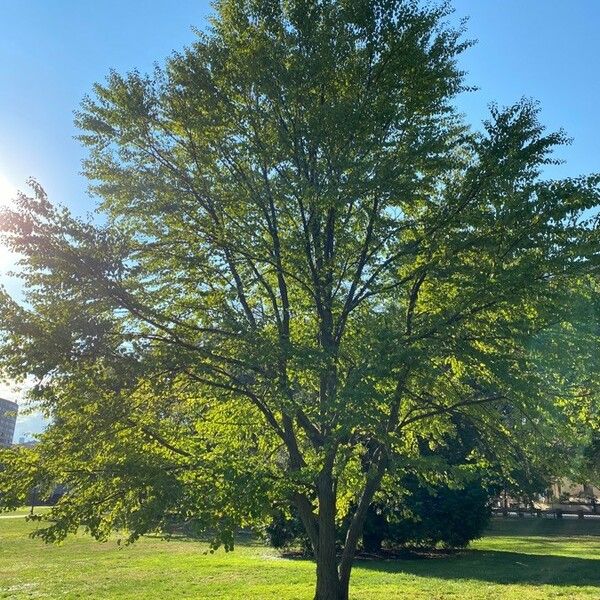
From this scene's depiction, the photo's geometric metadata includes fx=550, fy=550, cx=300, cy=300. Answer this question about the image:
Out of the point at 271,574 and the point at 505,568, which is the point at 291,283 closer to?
the point at 271,574

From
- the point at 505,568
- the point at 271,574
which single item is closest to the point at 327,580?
the point at 271,574

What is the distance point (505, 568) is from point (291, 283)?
14748mm

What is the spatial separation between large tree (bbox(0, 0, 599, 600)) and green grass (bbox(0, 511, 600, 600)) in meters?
5.48

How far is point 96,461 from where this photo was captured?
9.77 metres

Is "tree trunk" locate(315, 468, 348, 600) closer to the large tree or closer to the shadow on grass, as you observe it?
the large tree

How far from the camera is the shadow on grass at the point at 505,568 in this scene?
1741cm

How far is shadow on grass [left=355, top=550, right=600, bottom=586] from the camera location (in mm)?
17406

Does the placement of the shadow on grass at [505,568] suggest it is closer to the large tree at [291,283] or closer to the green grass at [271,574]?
the green grass at [271,574]

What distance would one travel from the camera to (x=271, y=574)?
19203 millimetres

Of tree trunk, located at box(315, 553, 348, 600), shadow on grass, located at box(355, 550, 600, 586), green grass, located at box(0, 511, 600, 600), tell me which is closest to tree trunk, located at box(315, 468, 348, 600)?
tree trunk, located at box(315, 553, 348, 600)

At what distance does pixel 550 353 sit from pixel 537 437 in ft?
6.38

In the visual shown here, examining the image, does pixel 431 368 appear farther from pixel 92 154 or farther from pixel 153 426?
pixel 92 154

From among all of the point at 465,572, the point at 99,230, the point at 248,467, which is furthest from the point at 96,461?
the point at 465,572

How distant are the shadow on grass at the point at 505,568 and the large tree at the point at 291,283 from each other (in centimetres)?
802
